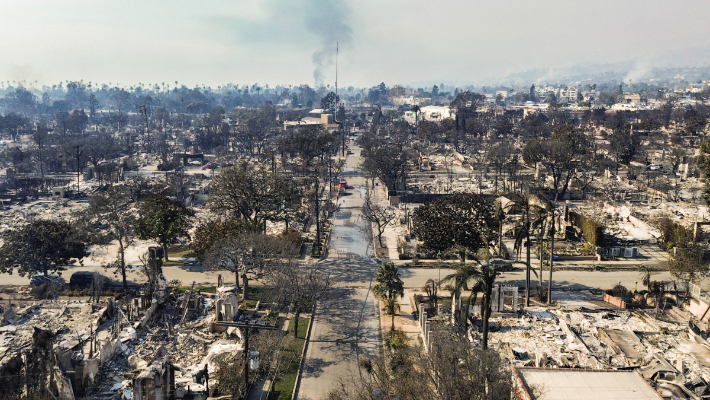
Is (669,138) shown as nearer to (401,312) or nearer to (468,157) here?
(468,157)

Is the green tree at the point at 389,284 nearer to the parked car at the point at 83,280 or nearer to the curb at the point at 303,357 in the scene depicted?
the curb at the point at 303,357

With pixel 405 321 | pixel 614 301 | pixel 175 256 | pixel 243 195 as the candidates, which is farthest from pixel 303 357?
pixel 175 256

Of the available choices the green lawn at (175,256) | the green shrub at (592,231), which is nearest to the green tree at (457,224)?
the green shrub at (592,231)

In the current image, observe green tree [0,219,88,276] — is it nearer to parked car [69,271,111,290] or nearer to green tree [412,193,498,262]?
parked car [69,271,111,290]

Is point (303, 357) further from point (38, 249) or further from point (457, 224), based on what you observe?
point (38, 249)

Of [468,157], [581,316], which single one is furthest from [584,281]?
[468,157]

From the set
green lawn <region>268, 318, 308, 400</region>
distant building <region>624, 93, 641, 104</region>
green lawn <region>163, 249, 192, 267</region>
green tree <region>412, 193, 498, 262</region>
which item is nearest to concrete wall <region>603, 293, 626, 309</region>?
green tree <region>412, 193, 498, 262</region>

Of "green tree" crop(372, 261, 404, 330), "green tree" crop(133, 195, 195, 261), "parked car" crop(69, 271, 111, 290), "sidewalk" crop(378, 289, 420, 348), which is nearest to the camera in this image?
"sidewalk" crop(378, 289, 420, 348)
